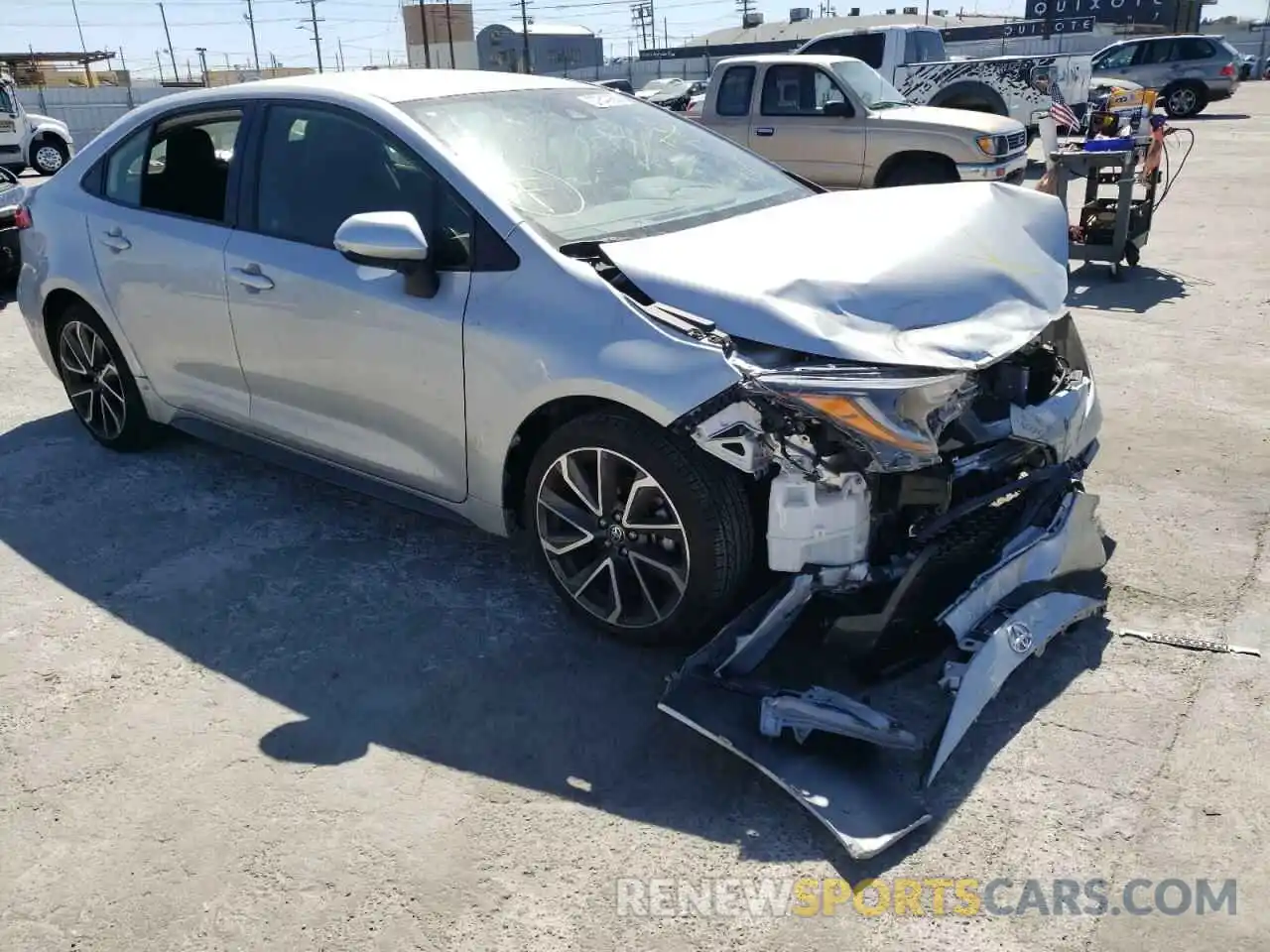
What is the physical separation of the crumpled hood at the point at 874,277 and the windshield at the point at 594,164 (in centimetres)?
20

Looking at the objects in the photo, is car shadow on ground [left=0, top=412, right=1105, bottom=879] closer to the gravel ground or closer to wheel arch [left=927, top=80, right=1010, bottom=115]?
the gravel ground

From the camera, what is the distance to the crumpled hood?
295 centimetres

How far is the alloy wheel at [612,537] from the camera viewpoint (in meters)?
3.20

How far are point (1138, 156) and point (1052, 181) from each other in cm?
78

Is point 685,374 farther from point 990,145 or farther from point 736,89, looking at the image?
point 736,89

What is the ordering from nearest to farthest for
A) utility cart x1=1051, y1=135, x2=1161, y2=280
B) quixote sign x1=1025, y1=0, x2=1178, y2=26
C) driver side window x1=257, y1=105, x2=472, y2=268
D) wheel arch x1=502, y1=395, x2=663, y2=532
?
wheel arch x1=502, y1=395, x2=663, y2=532 → driver side window x1=257, y1=105, x2=472, y2=268 → utility cart x1=1051, y1=135, x2=1161, y2=280 → quixote sign x1=1025, y1=0, x2=1178, y2=26

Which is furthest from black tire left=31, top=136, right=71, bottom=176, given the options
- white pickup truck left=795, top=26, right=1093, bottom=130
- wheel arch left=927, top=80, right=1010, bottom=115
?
wheel arch left=927, top=80, right=1010, bottom=115

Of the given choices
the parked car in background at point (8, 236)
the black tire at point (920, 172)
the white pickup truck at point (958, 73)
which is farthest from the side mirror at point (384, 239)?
the white pickup truck at point (958, 73)

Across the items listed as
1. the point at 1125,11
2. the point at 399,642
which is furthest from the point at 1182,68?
the point at 1125,11

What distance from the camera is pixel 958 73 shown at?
15.7m

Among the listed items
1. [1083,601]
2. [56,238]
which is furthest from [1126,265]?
[56,238]

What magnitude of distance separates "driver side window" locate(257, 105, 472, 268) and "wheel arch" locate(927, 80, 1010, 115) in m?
13.5

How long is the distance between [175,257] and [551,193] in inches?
70.0

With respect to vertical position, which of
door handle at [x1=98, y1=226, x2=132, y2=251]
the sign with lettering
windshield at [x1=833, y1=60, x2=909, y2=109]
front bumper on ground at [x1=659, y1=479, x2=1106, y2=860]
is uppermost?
the sign with lettering
